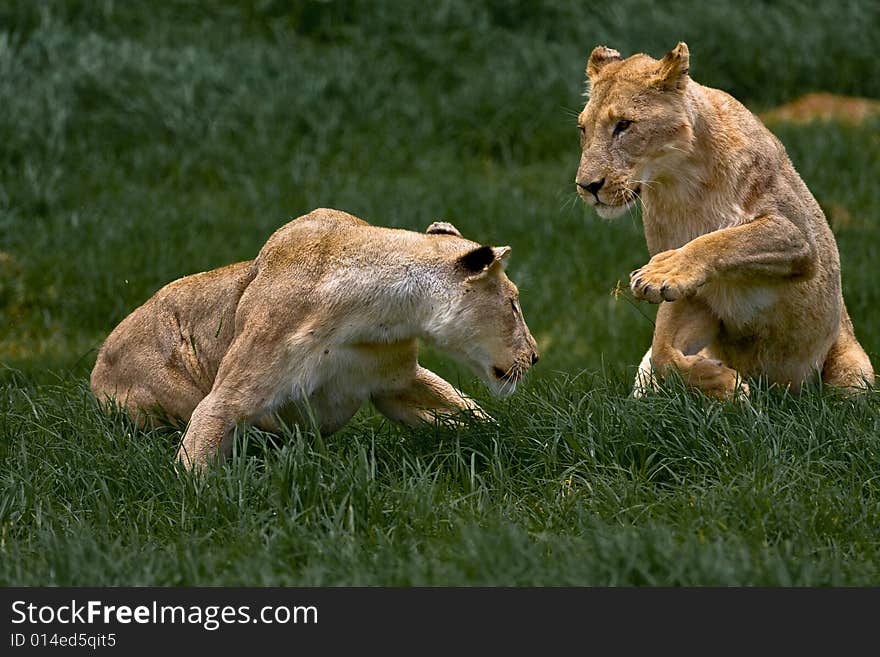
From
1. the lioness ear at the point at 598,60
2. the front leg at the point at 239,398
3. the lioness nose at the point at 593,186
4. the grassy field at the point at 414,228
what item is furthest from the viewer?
the lioness ear at the point at 598,60

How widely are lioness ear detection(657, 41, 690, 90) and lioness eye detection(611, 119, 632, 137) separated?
24 centimetres

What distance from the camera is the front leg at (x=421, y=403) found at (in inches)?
254

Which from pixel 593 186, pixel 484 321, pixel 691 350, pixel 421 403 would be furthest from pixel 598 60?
pixel 421 403

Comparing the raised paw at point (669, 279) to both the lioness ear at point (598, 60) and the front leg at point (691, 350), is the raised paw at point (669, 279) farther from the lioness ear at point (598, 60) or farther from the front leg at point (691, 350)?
the lioness ear at point (598, 60)

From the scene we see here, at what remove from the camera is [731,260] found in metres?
6.09

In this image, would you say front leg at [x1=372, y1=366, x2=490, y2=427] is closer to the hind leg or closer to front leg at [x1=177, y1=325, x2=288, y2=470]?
front leg at [x1=177, y1=325, x2=288, y2=470]

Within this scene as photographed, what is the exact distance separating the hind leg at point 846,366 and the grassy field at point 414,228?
9.8 inches

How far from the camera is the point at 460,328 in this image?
233 inches

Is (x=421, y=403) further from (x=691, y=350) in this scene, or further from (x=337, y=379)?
(x=691, y=350)

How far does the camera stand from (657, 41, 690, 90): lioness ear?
633 cm

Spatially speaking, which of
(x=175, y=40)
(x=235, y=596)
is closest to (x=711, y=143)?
(x=235, y=596)

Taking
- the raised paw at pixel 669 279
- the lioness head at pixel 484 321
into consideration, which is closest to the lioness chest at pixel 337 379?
the lioness head at pixel 484 321

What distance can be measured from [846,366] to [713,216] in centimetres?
112

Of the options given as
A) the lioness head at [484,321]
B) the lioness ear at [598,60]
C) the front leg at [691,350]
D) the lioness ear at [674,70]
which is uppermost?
the lioness ear at [674,70]
